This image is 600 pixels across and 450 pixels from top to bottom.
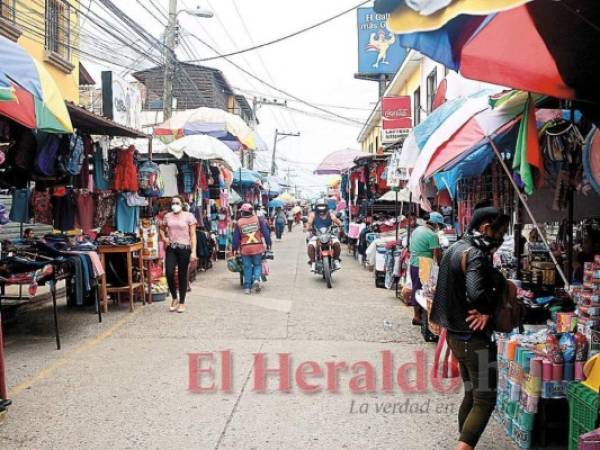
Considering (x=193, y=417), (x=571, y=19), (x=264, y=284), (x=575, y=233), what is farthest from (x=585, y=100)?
(x=264, y=284)

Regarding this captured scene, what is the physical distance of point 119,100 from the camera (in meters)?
9.27

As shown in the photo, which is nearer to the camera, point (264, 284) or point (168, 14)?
point (264, 284)

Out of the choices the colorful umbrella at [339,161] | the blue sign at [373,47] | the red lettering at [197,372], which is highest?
the blue sign at [373,47]

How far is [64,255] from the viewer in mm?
7527

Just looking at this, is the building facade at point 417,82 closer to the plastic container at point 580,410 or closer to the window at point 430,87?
the window at point 430,87

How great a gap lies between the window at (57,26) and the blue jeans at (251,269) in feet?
24.9

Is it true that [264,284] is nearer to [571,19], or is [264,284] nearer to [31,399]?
[31,399]

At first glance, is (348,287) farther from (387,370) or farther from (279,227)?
(279,227)

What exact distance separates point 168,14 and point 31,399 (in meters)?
13.1

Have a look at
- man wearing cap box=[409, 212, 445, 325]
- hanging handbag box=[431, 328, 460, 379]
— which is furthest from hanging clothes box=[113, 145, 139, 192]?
hanging handbag box=[431, 328, 460, 379]

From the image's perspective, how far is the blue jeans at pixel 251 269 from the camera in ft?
37.3

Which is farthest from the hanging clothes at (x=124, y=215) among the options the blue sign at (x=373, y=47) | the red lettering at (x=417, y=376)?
the blue sign at (x=373, y=47)

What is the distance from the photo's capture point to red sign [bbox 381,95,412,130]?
13742mm

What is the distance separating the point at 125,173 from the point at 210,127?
198 inches
